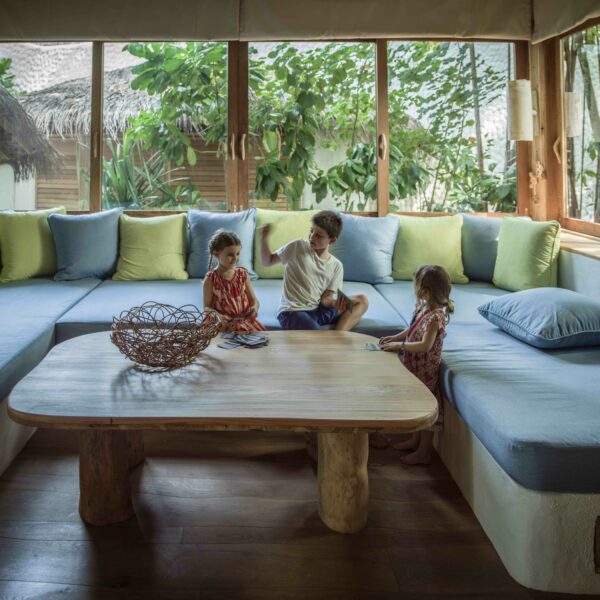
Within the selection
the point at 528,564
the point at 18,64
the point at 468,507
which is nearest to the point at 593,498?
the point at 528,564

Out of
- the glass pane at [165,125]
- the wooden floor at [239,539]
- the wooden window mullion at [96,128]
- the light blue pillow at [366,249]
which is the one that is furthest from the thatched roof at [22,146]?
the wooden floor at [239,539]

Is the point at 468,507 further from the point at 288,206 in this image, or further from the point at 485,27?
the point at 485,27

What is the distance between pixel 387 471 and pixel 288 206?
2546 millimetres

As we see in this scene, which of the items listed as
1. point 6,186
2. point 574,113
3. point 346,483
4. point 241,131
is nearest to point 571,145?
point 574,113

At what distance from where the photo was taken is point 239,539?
7.09ft

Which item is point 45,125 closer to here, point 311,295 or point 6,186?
point 6,186

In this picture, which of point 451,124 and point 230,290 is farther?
point 451,124

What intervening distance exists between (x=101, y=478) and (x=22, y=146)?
320cm

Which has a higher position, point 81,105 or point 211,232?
Result: point 81,105

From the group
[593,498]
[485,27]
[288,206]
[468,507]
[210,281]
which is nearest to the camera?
[593,498]

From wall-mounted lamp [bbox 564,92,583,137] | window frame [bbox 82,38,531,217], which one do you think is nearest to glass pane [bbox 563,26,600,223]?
wall-mounted lamp [bbox 564,92,583,137]

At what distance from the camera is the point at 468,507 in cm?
239

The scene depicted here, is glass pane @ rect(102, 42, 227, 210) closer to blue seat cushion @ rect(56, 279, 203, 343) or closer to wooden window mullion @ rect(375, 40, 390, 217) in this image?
blue seat cushion @ rect(56, 279, 203, 343)

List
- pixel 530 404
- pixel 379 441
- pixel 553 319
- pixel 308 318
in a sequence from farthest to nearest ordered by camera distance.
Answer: pixel 308 318 < pixel 379 441 < pixel 553 319 < pixel 530 404
